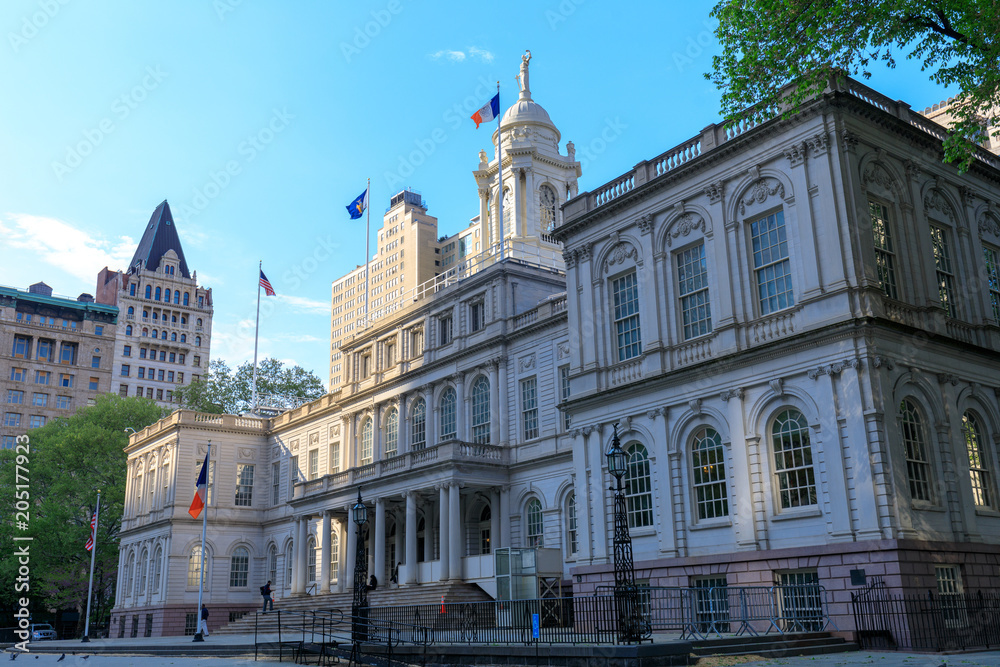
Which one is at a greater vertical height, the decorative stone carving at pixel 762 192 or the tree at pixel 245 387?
the tree at pixel 245 387

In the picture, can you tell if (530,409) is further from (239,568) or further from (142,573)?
(142,573)

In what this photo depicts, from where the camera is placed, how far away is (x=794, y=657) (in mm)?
19328

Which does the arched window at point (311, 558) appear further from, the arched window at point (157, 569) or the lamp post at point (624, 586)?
the lamp post at point (624, 586)

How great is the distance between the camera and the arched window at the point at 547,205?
5494cm

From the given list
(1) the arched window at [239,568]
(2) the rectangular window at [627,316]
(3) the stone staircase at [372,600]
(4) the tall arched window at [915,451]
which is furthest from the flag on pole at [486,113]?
(1) the arched window at [239,568]

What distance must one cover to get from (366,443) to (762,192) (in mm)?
31199

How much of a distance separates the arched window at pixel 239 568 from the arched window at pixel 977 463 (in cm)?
4730

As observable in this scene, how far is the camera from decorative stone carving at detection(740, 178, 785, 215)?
26.6 metres

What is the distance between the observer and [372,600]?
135ft

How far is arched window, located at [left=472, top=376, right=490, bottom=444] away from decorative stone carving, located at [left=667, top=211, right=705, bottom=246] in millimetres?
15801

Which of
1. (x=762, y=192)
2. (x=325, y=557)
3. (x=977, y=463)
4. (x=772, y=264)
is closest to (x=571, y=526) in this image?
(x=772, y=264)

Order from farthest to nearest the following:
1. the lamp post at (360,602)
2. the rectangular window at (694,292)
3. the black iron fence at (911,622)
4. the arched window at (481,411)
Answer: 1. the arched window at (481,411)
2. the rectangular window at (694,292)
3. the lamp post at (360,602)
4. the black iron fence at (911,622)

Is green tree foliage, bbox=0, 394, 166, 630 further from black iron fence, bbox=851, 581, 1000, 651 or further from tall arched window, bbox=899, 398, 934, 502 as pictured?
tall arched window, bbox=899, 398, 934, 502

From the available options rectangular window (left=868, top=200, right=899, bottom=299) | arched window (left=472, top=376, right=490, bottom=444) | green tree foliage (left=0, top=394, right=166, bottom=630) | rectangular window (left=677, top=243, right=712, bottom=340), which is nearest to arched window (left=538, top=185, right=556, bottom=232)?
arched window (left=472, top=376, right=490, bottom=444)
